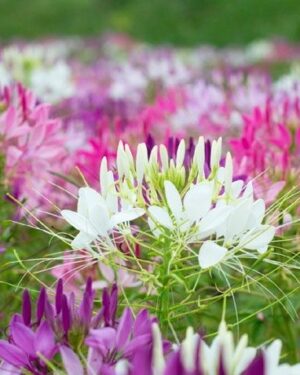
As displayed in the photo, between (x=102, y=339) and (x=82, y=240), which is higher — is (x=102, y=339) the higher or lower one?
the lower one

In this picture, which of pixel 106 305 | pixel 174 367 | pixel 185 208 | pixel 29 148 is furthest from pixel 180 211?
pixel 29 148

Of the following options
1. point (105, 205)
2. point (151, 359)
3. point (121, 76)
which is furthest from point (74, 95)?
point (151, 359)

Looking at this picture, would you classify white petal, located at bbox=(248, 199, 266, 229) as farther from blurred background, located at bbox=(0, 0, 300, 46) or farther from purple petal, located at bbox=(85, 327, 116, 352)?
blurred background, located at bbox=(0, 0, 300, 46)

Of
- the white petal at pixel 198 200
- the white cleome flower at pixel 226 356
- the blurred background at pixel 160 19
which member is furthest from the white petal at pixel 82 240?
the blurred background at pixel 160 19

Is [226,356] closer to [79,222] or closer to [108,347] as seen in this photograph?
[108,347]

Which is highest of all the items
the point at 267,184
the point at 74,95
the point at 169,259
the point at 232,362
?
the point at 74,95

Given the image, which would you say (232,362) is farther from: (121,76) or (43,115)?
(121,76)

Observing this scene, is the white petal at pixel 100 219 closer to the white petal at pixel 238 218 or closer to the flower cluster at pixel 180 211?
the flower cluster at pixel 180 211
